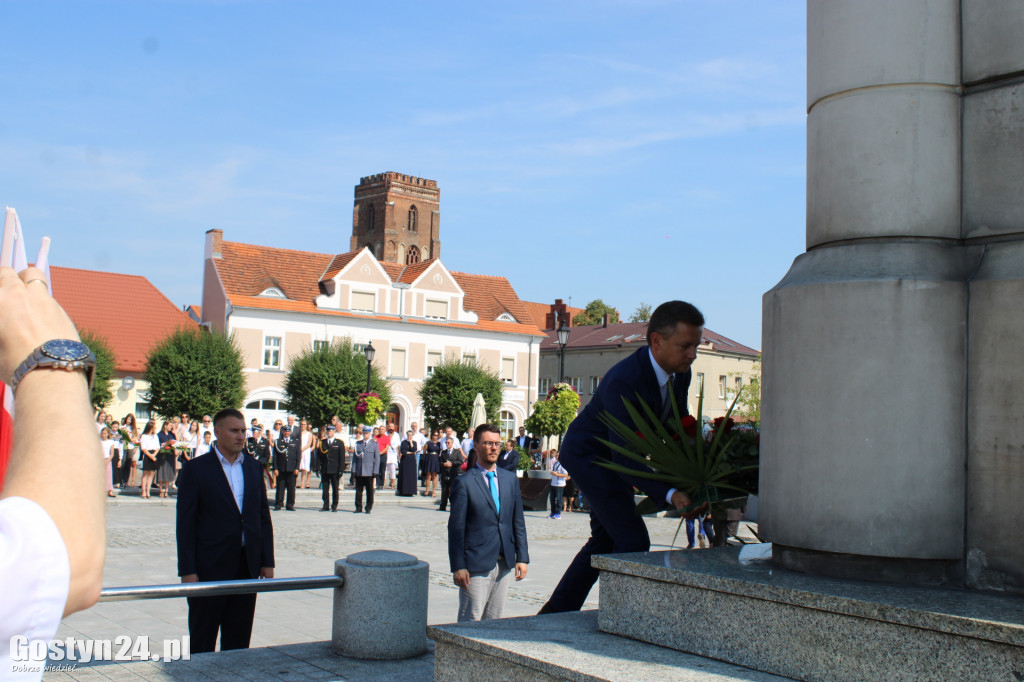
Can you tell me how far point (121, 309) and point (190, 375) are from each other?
11.7 m

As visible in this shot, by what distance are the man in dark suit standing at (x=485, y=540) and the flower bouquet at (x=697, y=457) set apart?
2729 millimetres

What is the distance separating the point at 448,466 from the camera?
952 inches

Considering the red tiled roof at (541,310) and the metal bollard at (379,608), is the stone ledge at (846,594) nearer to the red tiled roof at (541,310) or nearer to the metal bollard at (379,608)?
the metal bollard at (379,608)

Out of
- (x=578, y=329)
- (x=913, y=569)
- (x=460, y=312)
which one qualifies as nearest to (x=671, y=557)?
(x=913, y=569)

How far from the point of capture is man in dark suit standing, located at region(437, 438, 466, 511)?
23.2 metres

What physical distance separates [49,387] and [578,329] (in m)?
80.1

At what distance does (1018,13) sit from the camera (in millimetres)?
3666

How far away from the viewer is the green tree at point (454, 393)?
5653cm

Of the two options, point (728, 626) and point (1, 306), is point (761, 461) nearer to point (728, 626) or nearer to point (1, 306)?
point (728, 626)

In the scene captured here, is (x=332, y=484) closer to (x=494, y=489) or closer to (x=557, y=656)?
(x=494, y=489)

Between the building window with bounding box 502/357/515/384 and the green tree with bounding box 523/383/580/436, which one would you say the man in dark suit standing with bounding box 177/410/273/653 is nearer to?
the green tree with bounding box 523/383/580/436

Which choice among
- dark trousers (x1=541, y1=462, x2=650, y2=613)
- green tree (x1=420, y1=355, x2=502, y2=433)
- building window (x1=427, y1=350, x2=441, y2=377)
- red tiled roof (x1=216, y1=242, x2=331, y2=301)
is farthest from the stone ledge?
building window (x1=427, y1=350, x2=441, y2=377)

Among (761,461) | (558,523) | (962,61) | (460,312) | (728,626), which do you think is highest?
(460,312)

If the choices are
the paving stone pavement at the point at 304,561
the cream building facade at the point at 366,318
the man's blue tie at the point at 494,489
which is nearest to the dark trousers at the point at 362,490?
the paving stone pavement at the point at 304,561
